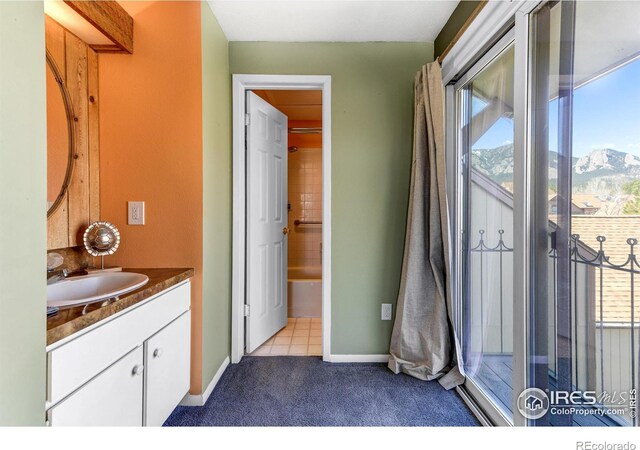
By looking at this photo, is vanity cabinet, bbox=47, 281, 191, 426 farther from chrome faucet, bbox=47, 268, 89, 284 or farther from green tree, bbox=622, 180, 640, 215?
green tree, bbox=622, 180, 640, 215

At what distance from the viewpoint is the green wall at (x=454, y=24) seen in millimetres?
1526

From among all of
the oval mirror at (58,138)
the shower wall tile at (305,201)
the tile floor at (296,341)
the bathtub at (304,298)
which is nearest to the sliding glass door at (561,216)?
the tile floor at (296,341)

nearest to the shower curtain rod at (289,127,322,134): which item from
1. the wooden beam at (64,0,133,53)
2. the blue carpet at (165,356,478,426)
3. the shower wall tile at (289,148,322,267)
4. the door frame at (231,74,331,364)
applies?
the shower wall tile at (289,148,322,267)

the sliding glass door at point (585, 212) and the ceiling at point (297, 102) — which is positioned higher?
the ceiling at point (297, 102)

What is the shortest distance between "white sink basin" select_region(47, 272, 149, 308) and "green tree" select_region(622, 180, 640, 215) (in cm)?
167

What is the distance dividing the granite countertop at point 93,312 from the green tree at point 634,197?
1.63 metres

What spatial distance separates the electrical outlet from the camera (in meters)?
2.05

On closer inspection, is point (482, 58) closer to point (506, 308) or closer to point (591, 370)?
point (506, 308)

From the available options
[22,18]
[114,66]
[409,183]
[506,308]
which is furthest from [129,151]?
[506,308]

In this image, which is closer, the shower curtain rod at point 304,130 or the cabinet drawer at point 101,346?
the cabinet drawer at point 101,346

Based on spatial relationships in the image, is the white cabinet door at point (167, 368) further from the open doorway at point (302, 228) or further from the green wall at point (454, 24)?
the green wall at point (454, 24)

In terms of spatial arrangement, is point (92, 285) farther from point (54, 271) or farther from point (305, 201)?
point (305, 201)

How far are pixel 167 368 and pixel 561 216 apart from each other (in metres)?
1.77
